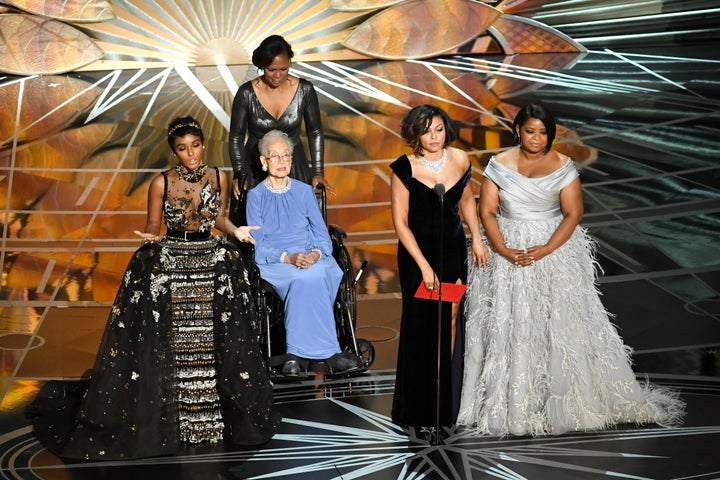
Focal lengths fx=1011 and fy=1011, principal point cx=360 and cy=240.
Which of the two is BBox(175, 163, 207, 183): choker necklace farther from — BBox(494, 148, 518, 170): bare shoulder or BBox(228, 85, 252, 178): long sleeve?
BBox(494, 148, 518, 170): bare shoulder

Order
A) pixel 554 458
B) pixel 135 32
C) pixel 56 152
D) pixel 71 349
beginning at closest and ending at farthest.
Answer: pixel 554 458 → pixel 71 349 → pixel 56 152 → pixel 135 32

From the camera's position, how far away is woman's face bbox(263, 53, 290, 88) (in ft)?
16.9

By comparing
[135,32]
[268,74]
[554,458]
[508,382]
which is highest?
[135,32]

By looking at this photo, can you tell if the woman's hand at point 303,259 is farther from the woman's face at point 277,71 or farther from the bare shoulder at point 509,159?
the bare shoulder at point 509,159

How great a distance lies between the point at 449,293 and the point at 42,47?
416 inches

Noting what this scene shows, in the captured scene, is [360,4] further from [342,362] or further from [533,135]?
[533,135]

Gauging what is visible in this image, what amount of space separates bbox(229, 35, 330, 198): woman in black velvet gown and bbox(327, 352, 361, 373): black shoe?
3.04 feet

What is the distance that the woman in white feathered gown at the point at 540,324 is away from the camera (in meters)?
4.25

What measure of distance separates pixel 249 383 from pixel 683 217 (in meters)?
4.16

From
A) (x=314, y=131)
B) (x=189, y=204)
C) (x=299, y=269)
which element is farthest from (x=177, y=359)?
(x=314, y=131)

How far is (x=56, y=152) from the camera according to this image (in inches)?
365

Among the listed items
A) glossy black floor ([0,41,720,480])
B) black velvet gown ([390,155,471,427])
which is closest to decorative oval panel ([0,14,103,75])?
glossy black floor ([0,41,720,480])

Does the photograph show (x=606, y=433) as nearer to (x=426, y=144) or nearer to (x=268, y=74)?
(x=426, y=144)

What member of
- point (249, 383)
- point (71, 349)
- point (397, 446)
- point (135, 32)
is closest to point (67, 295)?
point (71, 349)
